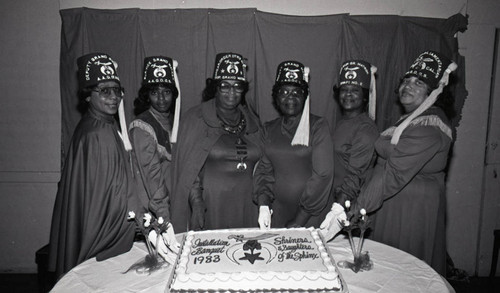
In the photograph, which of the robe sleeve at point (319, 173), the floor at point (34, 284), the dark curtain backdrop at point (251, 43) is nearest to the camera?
the robe sleeve at point (319, 173)

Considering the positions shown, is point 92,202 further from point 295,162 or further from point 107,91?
point 295,162

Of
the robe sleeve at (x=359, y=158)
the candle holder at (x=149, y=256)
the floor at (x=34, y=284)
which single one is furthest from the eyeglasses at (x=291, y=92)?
the floor at (x=34, y=284)

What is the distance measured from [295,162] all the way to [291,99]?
49 centimetres

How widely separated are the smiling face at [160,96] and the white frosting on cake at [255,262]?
145 cm

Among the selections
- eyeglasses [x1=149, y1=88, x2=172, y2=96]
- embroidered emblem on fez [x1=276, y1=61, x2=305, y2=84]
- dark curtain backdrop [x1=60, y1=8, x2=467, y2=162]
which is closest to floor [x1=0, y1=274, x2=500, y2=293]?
dark curtain backdrop [x1=60, y1=8, x2=467, y2=162]

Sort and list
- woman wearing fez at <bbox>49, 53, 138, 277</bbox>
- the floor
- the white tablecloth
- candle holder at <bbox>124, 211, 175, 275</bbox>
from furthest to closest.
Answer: the floor → woman wearing fez at <bbox>49, 53, 138, 277</bbox> → candle holder at <bbox>124, 211, 175, 275</bbox> → the white tablecloth

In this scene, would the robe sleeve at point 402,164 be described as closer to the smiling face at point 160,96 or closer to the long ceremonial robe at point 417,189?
the long ceremonial robe at point 417,189

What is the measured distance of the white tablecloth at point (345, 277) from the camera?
1713 mm

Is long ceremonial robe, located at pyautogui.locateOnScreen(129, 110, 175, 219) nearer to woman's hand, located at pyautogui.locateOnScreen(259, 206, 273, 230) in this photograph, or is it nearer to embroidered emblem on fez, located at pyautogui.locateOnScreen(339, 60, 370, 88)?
woman's hand, located at pyautogui.locateOnScreen(259, 206, 273, 230)

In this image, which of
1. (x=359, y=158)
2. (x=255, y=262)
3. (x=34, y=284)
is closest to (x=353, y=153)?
(x=359, y=158)

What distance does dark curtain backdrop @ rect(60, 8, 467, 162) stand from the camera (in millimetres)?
3607

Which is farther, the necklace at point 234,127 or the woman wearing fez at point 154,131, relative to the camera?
the necklace at point 234,127

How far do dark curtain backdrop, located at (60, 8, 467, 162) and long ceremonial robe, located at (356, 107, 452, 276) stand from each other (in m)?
1.36

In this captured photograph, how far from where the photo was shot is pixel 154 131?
3.03 meters
